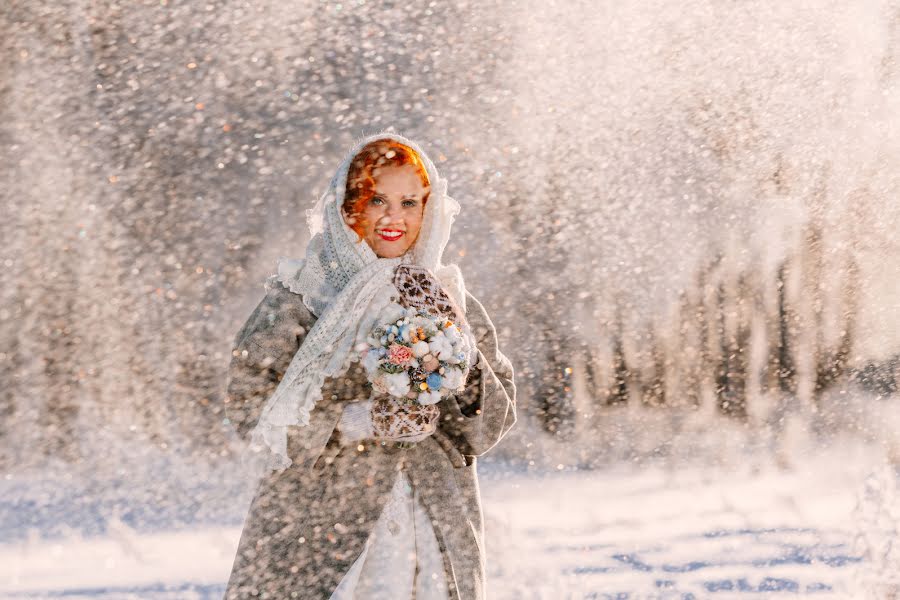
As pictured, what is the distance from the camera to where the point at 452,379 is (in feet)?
7.54

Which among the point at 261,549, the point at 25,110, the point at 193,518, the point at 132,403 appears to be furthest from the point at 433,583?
the point at 25,110

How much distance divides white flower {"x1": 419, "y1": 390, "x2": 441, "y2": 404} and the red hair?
0.43 metres

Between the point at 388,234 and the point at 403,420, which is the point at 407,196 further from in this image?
the point at 403,420

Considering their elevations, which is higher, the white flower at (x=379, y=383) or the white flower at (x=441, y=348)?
the white flower at (x=441, y=348)

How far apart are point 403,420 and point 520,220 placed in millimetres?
9933

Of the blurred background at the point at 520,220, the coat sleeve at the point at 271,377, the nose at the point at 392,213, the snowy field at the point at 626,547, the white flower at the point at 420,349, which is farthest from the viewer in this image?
the blurred background at the point at 520,220

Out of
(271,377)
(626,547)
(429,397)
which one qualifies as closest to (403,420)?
(429,397)

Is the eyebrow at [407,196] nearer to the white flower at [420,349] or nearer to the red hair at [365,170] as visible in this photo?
the red hair at [365,170]

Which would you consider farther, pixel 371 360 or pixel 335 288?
pixel 335 288

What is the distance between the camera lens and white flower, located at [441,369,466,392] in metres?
2.29

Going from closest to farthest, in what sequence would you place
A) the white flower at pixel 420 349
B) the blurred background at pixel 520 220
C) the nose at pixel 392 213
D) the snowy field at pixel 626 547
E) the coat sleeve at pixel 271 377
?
1. the white flower at pixel 420 349
2. the coat sleeve at pixel 271 377
3. the nose at pixel 392 213
4. the snowy field at pixel 626 547
5. the blurred background at pixel 520 220

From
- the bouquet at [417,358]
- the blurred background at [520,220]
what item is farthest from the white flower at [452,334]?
the blurred background at [520,220]

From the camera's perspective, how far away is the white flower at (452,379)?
7.52ft

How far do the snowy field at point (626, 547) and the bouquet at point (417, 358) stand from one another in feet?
10.6
